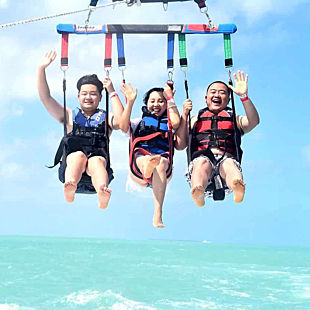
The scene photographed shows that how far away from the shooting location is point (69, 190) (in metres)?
6.70

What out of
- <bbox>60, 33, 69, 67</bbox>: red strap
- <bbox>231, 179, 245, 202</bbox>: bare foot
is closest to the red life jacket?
<bbox>231, 179, 245, 202</bbox>: bare foot

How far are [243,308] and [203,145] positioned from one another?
33273 mm

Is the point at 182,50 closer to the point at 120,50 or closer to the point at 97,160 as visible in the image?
the point at 120,50

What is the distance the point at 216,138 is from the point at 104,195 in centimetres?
191

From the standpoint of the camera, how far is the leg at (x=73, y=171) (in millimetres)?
6693

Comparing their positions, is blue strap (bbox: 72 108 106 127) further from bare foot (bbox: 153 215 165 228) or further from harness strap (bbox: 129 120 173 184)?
bare foot (bbox: 153 215 165 228)

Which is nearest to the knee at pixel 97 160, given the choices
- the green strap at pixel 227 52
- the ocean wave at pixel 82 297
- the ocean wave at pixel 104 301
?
the green strap at pixel 227 52

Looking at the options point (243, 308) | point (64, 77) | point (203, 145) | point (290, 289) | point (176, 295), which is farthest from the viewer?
point (290, 289)

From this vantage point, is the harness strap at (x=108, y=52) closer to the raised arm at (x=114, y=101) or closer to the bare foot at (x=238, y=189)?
the raised arm at (x=114, y=101)

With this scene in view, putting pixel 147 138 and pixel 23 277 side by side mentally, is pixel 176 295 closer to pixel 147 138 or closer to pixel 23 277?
pixel 23 277

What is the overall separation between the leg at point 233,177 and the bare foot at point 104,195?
1575 millimetres

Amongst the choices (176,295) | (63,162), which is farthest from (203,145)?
(176,295)

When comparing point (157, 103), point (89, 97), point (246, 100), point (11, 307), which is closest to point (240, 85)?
point (246, 100)

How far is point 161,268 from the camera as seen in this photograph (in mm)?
59281
